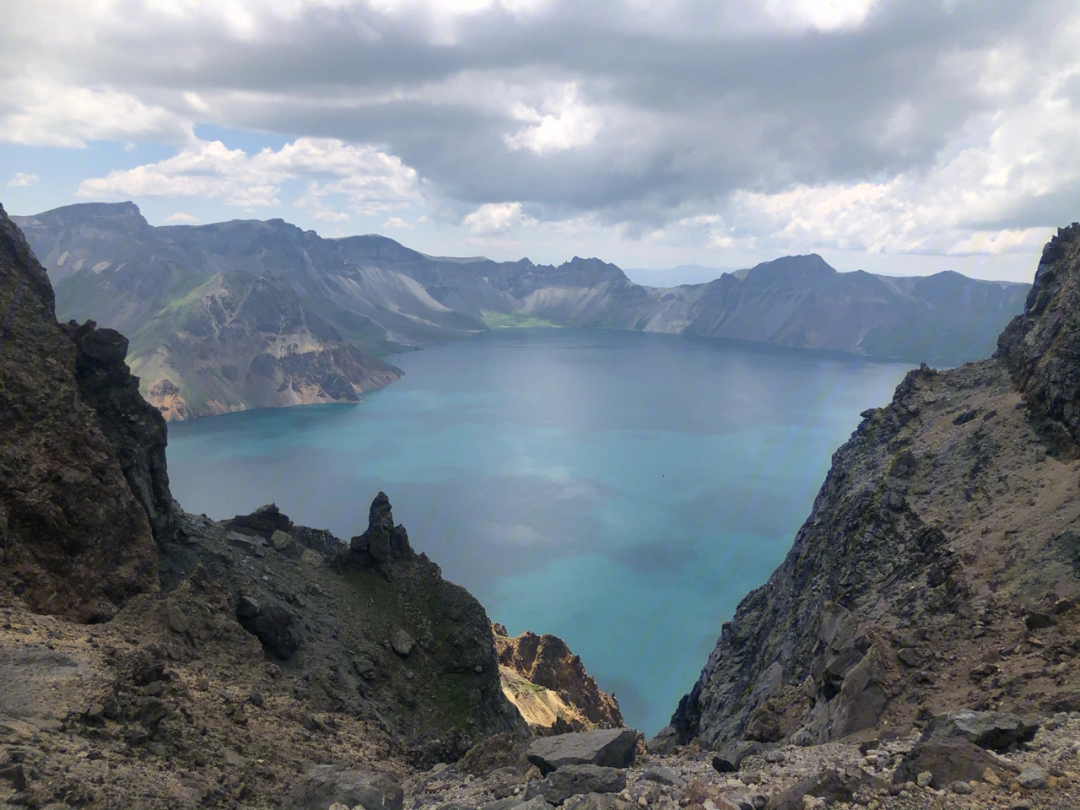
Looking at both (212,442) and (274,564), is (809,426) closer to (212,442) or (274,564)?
(212,442)

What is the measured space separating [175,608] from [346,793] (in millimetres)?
17078

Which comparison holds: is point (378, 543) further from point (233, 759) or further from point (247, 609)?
point (233, 759)

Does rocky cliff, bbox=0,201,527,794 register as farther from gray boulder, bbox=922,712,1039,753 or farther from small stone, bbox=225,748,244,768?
gray boulder, bbox=922,712,1039,753

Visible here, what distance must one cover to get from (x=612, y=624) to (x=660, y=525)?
114 feet

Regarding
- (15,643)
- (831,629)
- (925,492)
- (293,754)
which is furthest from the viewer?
(925,492)

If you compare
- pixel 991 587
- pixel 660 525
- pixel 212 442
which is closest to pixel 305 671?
pixel 991 587

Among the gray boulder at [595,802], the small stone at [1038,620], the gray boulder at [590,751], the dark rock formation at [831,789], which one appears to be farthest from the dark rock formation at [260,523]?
the small stone at [1038,620]

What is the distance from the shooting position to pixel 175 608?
99.7ft

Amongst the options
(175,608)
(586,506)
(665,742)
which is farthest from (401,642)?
(586,506)

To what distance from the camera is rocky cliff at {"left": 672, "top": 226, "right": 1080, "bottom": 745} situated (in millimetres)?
20391

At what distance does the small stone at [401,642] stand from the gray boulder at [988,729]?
1191 inches

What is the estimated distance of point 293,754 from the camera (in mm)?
23109

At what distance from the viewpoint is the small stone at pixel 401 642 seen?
3978 centimetres

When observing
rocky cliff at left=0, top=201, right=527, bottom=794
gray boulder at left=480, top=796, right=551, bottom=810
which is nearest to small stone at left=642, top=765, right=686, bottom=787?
gray boulder at left=480, top=796, right=551, bottom=810
